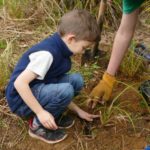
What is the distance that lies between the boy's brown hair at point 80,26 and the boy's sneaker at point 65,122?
609 mm

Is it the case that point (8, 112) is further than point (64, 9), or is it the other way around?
point (64, 9)

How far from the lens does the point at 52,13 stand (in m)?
3.85

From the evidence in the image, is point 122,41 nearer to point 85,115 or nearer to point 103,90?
point 103,90

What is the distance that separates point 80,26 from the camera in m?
2.19

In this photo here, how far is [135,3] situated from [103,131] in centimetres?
83

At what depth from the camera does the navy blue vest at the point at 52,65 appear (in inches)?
88.7

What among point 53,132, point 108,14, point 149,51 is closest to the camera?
point 53,132

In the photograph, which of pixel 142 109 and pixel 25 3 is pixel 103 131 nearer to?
pixel 142 109

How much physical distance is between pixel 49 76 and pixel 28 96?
228 mm

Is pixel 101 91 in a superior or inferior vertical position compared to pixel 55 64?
inferior

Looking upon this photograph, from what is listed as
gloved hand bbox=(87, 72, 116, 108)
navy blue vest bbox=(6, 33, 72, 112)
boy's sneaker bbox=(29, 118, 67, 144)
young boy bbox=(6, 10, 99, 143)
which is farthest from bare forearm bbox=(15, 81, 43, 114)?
gloved hand bbox=(87, 72, 116, 108)

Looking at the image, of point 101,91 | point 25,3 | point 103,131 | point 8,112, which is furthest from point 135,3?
point 25,3

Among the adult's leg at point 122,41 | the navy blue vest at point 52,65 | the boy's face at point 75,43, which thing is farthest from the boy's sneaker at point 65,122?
the boy's face at point 75,43

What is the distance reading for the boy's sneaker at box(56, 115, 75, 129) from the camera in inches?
101
